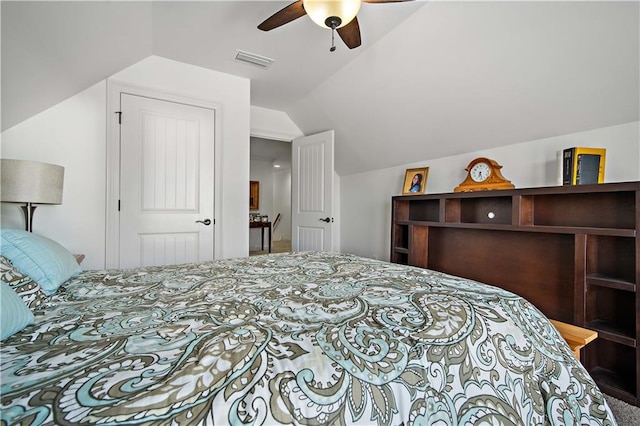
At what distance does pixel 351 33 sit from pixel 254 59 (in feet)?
4.14

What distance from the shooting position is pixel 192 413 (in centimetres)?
49

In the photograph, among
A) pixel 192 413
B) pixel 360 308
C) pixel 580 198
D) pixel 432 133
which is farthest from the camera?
pixel 432 133

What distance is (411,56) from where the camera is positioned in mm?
2553

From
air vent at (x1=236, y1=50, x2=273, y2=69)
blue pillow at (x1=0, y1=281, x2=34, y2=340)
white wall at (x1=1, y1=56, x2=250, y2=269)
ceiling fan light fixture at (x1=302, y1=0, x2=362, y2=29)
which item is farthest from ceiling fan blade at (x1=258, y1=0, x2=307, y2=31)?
blue pillow at (x1=0, y1=281, x2=34, y2=340)

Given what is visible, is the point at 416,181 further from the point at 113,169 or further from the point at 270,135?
the point at 113,169

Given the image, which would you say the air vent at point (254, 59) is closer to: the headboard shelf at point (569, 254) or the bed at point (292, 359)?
the headboard shelf at point (569, 254)

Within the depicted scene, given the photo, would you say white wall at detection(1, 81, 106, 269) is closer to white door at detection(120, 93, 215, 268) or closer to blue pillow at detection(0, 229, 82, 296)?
white door at detection(120, 93, 215, 268)

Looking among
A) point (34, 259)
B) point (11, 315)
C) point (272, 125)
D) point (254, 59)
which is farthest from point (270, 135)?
point (11, 315)

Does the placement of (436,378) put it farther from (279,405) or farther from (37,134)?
(37,134)

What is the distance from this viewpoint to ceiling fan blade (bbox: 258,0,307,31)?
1.72 m

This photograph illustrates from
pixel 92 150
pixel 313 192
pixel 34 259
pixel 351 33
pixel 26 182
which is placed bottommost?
pixel 34 259

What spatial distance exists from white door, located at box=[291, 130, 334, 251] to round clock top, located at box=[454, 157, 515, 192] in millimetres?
1689

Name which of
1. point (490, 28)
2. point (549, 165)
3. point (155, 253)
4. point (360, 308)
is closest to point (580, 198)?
point (549, 165)

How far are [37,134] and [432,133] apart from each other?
3.56 metres
